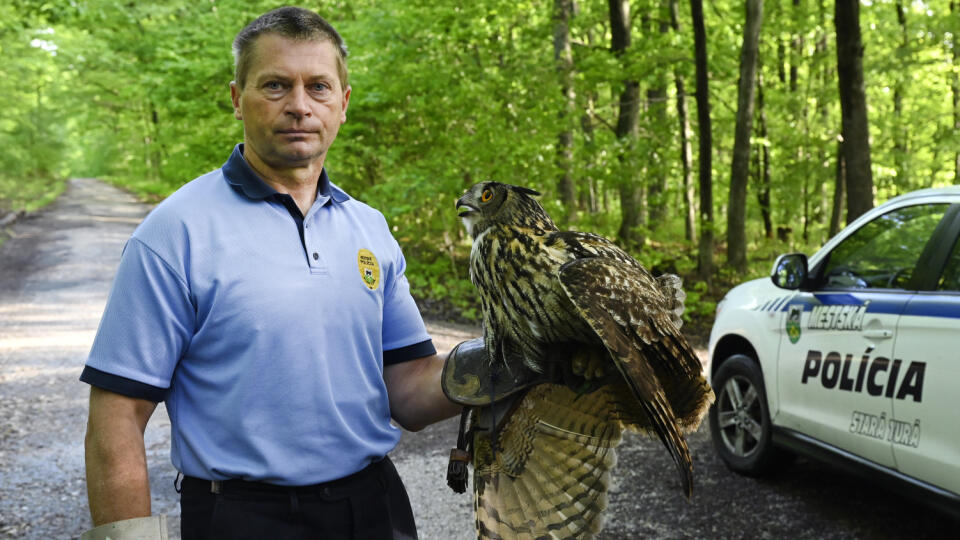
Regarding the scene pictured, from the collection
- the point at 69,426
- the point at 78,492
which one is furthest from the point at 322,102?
the point at 69,426

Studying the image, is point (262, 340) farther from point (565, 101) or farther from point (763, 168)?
point (763, 168)

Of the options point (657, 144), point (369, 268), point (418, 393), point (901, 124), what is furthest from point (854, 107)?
point (901, 124)

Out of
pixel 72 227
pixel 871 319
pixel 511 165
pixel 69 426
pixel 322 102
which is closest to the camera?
pixel 322 102

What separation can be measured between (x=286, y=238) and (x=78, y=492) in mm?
4115

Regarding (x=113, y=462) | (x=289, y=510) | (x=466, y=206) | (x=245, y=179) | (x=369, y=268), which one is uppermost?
(x=245, y=179)

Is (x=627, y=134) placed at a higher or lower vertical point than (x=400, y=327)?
higher

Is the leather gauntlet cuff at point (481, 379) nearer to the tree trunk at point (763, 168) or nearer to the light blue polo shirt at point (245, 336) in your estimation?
the light blue polo shirt at point (245, 336)

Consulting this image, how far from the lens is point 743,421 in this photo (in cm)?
560

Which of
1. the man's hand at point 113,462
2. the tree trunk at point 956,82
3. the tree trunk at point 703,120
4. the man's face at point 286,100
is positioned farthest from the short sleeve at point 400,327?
the tree trunk at point 956,82

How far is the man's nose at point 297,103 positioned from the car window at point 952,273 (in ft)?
11.4

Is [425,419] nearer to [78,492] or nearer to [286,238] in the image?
[286,238]

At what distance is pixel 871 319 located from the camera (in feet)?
14.1

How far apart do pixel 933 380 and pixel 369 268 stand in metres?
3.10

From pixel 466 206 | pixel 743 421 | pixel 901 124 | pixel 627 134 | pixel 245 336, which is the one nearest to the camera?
pixel 245 336
